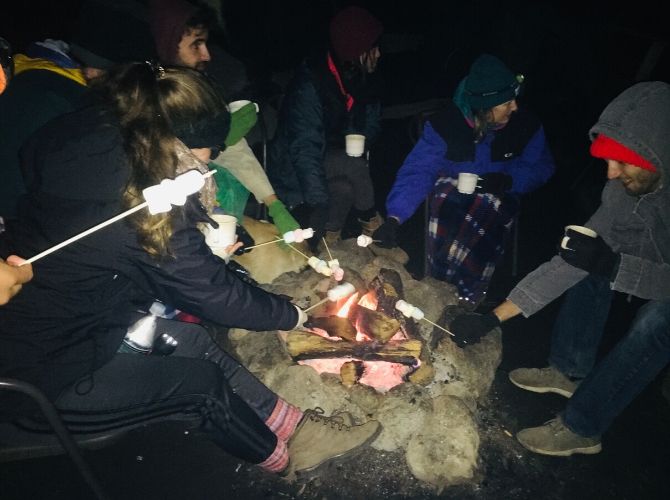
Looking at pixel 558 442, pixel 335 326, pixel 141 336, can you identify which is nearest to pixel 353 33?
pixel 335 326

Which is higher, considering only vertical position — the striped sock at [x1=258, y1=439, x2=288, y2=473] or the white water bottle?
the white water bottle

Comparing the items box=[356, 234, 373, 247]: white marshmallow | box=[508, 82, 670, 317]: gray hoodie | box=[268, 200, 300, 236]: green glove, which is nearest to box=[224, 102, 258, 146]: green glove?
box=[268, 200, 300, 236]: green glove

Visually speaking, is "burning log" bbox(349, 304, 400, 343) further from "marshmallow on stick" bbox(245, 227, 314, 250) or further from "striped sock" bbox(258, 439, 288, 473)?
"striped sock" bbox(258, 439, 288, 473)

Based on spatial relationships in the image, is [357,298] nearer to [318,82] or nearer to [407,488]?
[407,488]

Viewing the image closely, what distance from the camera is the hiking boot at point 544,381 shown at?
11.6 feet

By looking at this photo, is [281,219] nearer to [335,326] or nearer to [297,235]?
[297,235]

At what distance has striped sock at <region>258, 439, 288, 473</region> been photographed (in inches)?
104

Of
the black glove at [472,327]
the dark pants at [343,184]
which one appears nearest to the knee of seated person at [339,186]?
the dark pants at [343,184]

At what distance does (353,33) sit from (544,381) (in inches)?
150

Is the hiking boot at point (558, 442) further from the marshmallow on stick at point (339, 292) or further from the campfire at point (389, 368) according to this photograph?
the marshmallow on stick at point (339, 292)

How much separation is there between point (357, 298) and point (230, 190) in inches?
67.8

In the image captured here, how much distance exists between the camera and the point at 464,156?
3889mm

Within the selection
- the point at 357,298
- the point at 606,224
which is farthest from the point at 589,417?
the point at 357,298

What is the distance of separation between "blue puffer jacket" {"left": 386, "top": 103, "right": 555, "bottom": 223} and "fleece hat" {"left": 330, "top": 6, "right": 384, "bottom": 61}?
1030mm
